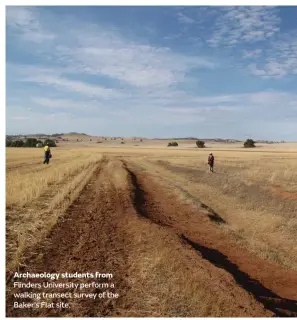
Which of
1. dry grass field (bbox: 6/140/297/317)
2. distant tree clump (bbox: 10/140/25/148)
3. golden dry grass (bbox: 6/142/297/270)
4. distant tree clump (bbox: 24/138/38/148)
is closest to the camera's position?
dry grass field (bbox: 6/140/297/317)

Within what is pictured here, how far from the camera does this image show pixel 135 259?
973 centimetres

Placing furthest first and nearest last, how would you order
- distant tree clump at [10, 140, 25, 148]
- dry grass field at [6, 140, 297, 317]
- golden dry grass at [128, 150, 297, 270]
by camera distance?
distant tree clump at [10, 140, 25, 148] < golden dry grass at [128, 150, 297, 270] < dry grass field at [6, 140, 297, 317]

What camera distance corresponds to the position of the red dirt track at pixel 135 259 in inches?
297

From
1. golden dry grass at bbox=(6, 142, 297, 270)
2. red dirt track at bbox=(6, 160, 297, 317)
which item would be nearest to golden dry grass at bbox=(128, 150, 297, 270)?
golden dry grass at bbox=(6, 142, 297, 270)

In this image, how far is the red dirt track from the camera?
24.7 ft

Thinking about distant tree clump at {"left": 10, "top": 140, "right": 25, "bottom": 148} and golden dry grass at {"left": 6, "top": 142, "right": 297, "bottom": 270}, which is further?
distant tree clump at {"left": 10, "top": 140, "right": 25, "bottom": 148}

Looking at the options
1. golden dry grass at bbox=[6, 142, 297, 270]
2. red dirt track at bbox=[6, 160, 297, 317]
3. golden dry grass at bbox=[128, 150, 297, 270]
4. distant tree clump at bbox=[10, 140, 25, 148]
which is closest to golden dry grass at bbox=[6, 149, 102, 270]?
golden dry grass at bbox=[6, 142, 297, 270]

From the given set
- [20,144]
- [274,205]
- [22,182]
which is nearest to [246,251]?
[274,205]

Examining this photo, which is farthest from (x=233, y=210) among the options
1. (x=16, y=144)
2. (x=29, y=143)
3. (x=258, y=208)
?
(x=29, y=143)

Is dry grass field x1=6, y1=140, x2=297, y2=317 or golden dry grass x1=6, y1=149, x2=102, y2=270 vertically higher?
golden dry grass x1=6, y1=149, x2=102, y2=270

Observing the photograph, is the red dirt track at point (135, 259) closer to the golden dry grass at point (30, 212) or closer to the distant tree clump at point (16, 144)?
the golden dry grass at point (30, 212)

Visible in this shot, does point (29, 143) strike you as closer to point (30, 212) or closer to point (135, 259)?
point (30, 212)

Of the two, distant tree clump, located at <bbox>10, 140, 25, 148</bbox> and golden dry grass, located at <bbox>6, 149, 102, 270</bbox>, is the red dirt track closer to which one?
golden dry grass, located at <bbox>6, 149, 102, 270</bbox>

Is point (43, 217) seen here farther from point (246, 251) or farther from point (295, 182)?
point (295, 182)
